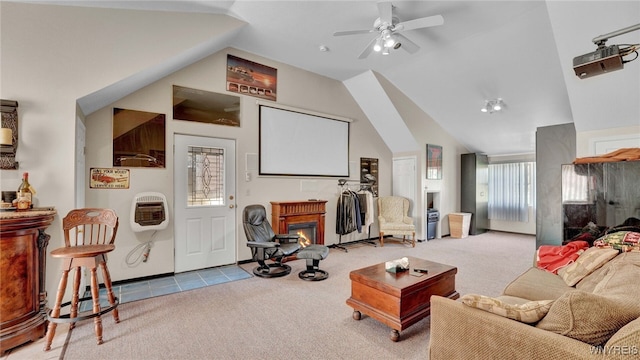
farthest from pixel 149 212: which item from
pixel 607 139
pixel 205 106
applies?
pixel 607 139

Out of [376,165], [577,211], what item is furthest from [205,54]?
[577,211]

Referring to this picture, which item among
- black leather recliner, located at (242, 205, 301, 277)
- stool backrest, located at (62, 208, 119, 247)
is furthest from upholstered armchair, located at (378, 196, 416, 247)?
stool backrest, located at (62, 208, 119, 247)

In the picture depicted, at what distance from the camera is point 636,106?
11.1 ft

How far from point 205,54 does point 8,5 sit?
6.46ft

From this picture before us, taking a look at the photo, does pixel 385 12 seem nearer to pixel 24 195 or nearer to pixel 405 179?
pixel 24 195

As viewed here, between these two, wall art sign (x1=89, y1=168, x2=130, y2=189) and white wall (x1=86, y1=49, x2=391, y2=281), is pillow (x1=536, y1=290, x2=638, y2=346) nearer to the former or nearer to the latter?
white wall (x1=86, y1=49, x2=391, y2=281)

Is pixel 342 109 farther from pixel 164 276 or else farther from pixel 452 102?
pixel 164 276

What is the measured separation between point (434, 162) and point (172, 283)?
6.02m

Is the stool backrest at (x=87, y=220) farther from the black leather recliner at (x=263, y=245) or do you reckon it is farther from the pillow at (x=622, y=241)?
the pillow at (x=622, y=241)

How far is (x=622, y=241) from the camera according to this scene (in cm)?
276

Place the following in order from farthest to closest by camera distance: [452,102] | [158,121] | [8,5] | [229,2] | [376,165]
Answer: [376,165] → [452,102] → [158,121] → [229,2] → [8,5]

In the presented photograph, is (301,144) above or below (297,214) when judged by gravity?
above

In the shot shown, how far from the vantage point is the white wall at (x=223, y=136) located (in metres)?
3.56

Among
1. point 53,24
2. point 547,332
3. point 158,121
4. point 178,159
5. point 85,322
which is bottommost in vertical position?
point 85,322
